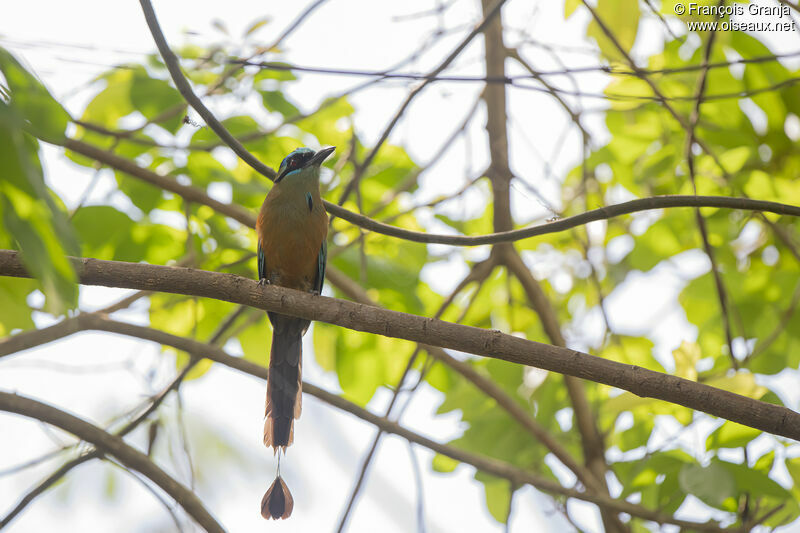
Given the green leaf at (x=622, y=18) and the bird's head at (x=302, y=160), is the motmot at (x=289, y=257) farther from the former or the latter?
the green leaf at (x=622, y=18)

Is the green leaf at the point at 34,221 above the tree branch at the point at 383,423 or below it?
below

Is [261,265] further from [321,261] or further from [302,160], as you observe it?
[302,160]

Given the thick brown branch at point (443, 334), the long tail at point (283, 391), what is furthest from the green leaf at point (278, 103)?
the thick brown branch at point (443, 334)

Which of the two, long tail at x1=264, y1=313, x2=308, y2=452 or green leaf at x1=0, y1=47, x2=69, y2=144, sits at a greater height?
long tail at x1=264, y1=313, x2=308, y2=452

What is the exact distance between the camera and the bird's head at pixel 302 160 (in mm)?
4465

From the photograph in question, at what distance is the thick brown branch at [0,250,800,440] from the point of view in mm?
2248

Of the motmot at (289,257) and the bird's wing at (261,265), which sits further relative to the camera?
the bird's wing at (261,265)

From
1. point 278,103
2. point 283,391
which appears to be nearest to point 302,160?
point 278,103

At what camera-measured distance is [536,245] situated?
4824 mm

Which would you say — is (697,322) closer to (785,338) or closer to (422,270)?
(785,338)

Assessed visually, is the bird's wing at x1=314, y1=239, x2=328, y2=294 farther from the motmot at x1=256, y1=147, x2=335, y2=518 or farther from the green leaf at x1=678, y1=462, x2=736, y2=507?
the green leaf at x1=678, y1=462, x2=736, y2=507

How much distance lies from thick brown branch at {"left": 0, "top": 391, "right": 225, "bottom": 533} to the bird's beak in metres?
2.14

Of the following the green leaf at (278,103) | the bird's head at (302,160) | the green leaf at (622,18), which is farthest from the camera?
the bird's head at (302,160)

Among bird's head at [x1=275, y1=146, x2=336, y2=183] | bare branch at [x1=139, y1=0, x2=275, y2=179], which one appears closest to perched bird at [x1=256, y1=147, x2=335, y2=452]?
bird's head at [x1=275, y1=146, x2=336, y2=183]
